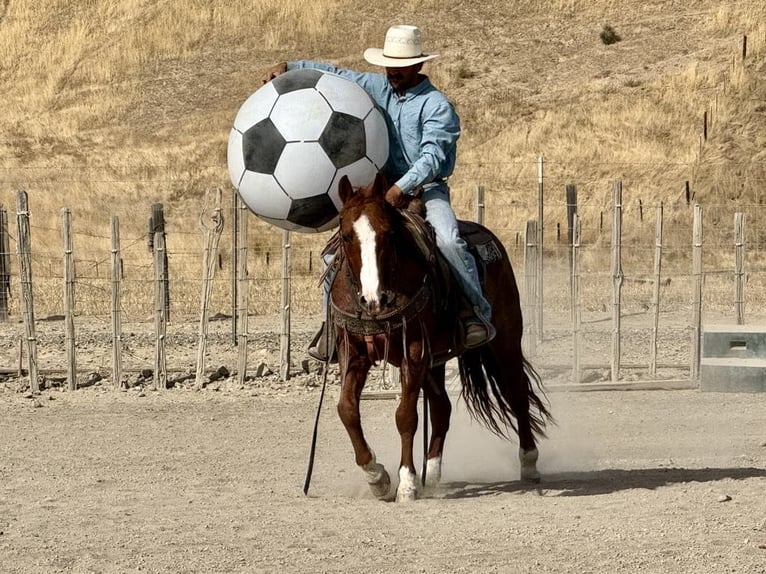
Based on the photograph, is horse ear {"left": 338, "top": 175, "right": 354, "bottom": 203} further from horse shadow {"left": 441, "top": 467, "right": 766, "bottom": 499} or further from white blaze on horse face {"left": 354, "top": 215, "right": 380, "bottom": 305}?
horse shadow {"left": 441, "top": 467, "right": 766, "bottom": 499}

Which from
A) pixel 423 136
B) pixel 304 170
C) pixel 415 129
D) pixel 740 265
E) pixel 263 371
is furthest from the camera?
pixel 740 265

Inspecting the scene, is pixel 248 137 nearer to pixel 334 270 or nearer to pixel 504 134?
pixel 334 270

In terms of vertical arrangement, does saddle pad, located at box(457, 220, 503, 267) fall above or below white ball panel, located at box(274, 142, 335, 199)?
below

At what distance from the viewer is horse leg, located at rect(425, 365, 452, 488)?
840 cm

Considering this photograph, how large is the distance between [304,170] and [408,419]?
158cm

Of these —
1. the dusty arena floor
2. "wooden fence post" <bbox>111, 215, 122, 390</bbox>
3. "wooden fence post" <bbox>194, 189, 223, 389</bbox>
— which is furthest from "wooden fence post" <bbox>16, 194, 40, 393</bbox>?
"wooden fence post" <bbox>194, 189, 223, 389</bbox>

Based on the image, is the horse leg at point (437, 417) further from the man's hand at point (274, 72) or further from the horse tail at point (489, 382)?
the man's hand at point (274, 72)

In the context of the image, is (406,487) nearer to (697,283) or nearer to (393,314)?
(393,314)

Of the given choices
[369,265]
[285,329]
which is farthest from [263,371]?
[369,265]

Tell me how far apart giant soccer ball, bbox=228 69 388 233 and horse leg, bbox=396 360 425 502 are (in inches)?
42.9

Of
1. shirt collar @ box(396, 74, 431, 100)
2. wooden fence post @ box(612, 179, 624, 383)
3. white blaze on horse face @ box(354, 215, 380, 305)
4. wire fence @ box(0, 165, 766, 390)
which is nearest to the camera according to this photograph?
white blaze on horse face @ box(354, 215, 380, 305)

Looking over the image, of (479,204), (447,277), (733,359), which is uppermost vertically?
(479,204)

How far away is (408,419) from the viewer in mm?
7793

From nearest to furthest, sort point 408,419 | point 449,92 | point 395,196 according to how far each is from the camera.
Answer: point 395,196, point 408,419, point 449,92
